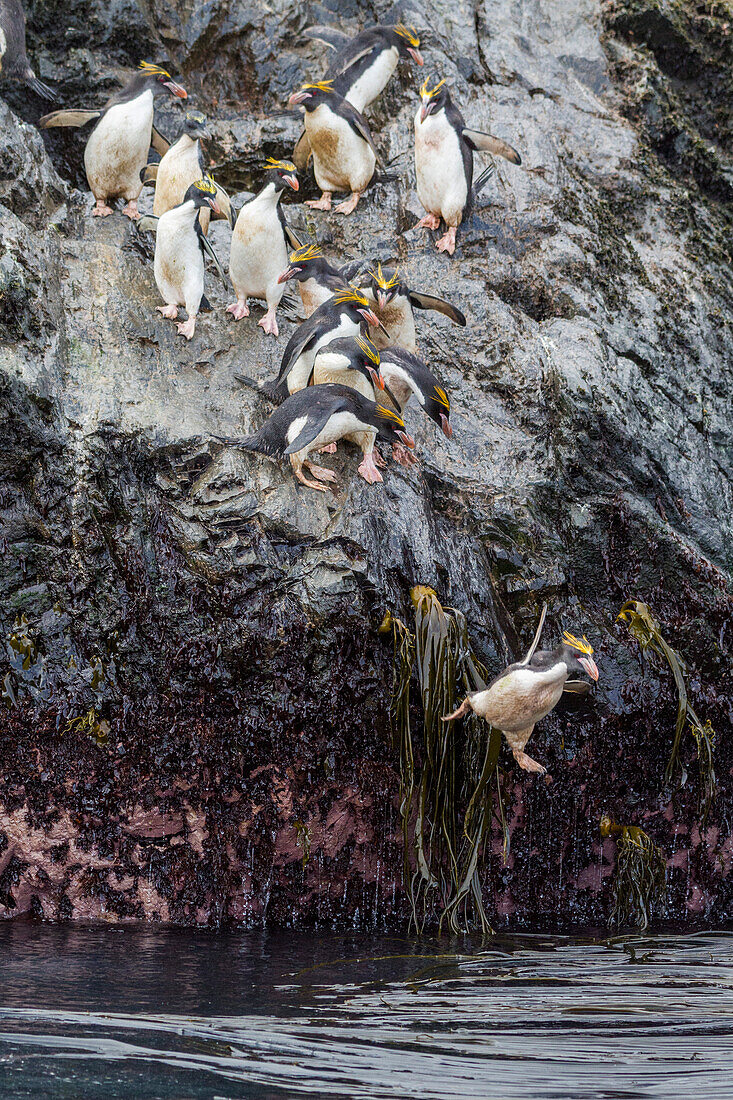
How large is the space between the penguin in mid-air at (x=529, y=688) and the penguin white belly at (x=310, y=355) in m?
2.20

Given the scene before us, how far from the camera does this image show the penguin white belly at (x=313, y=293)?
6867 mm

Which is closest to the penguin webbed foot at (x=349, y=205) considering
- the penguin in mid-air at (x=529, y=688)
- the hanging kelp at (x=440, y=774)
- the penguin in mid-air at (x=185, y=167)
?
the penguin in mid-air at (x=185, y=167)

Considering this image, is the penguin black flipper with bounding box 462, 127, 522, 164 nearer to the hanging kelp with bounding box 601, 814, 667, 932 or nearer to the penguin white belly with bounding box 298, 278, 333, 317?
the penguin white belly with bounding box 298, 278, 333, 317

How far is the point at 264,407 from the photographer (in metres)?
6.32

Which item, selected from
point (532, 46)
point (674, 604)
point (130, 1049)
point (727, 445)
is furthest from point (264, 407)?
Answer: point (532, 46)

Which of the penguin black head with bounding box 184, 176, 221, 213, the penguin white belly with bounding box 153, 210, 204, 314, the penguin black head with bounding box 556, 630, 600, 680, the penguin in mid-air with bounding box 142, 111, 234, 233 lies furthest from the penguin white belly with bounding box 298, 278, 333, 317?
the penguin black head with bounding box 556, 630, 600, 680

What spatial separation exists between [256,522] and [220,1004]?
2668 millimetres

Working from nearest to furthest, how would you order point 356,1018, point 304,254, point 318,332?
point 356,1018
point 318,332
point 304,254

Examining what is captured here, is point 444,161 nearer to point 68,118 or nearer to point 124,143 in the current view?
point 124,143

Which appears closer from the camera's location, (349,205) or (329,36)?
(349,205)

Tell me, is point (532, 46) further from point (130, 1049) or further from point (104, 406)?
point (130, 1049)

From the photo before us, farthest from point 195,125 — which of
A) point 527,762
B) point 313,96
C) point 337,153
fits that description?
point 527,762

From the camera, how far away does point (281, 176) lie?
6.98 meters

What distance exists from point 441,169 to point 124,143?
233 centimetres
